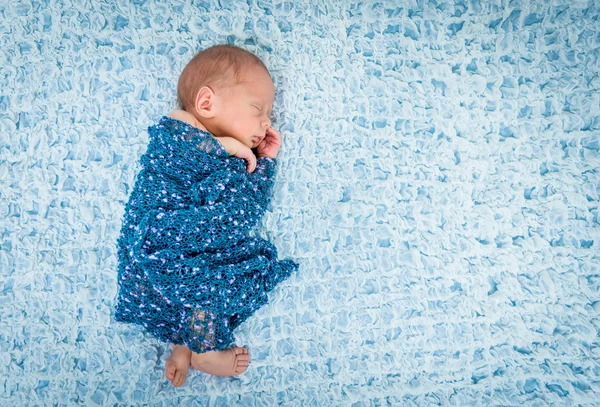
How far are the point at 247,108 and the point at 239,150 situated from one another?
0.33ft

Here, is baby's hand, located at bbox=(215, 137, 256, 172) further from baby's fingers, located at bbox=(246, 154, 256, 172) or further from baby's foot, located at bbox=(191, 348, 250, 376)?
baby's foot, located at bbox=(191, 348, 250, 376)

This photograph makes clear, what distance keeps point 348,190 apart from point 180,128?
436 millimetres

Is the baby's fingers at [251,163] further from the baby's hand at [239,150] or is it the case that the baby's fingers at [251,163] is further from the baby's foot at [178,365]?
the baby's foot at [178,365]

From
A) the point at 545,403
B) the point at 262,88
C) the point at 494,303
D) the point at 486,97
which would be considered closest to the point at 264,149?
the point at 262,88

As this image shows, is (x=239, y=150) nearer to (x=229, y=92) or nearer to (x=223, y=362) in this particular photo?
(x=229, y=92)

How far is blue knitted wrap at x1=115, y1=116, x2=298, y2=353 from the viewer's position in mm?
1061

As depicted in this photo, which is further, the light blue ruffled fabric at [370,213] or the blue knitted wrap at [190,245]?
the light blue ruffled fabric at [370,213]

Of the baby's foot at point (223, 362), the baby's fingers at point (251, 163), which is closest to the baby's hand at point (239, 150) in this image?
the baby's fingers at point (251, 163)

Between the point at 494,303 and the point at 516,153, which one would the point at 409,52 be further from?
the point at 494,303

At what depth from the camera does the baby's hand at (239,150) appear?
3.71 feet

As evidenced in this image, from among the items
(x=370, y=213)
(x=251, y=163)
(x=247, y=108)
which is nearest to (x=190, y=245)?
(x=251, y=163)

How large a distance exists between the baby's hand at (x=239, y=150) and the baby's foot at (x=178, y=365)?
0.47 m

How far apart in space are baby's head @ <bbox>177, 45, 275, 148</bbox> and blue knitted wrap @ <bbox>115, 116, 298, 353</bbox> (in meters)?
0.07

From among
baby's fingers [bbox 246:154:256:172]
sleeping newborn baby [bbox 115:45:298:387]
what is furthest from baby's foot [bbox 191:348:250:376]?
baby's fingers [bbox 246:154:256:172]
